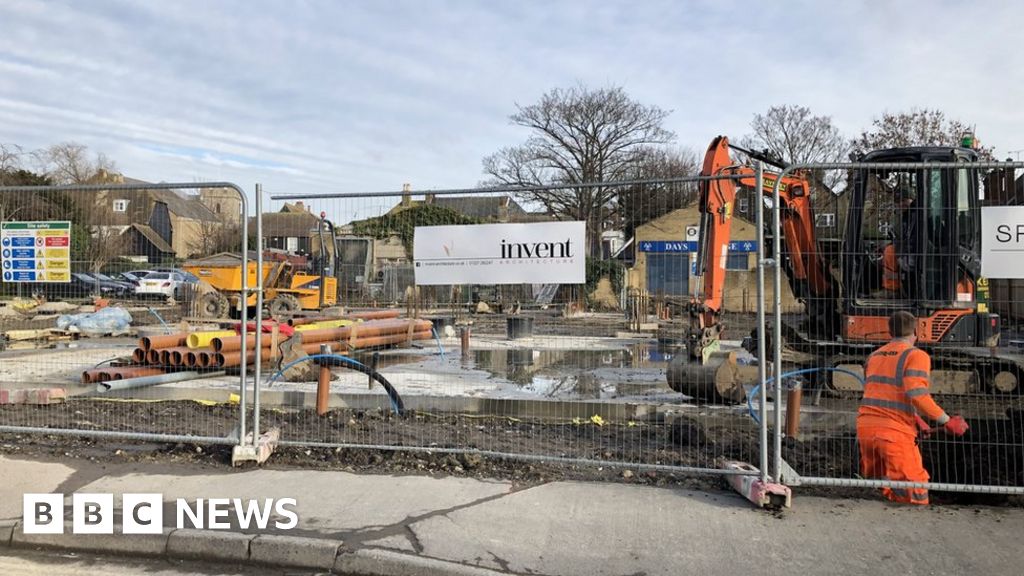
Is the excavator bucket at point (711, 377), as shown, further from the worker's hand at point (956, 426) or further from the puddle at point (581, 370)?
the worker's hand at point (956, 426)

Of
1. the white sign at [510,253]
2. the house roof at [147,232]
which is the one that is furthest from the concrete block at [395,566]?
the house roof at [147,232]

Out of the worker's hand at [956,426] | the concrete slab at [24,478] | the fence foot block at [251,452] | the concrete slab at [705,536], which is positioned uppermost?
the worker's hand at [956,426]

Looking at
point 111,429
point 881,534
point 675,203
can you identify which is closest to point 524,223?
point 675,203

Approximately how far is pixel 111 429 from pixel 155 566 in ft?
11.9

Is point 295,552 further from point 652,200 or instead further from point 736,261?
point 736,261

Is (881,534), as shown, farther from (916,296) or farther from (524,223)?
(916,296)

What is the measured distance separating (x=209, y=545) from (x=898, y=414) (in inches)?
198

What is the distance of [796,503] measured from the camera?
17.5ft

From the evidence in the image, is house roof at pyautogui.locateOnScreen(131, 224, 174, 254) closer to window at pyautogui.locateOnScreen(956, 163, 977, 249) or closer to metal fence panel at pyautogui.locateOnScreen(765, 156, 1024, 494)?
metal fence panel at pyautogui.locateOnScreen(765, 156, 1024, 494)

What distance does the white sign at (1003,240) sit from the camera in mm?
5445

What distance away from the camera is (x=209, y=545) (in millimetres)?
4613

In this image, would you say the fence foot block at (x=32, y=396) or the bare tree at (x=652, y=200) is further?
the fence foot block at (x=32, y=396)

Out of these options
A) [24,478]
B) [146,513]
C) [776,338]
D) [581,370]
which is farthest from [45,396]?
[581,370]

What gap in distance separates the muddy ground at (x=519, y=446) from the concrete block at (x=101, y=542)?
1548 mm
